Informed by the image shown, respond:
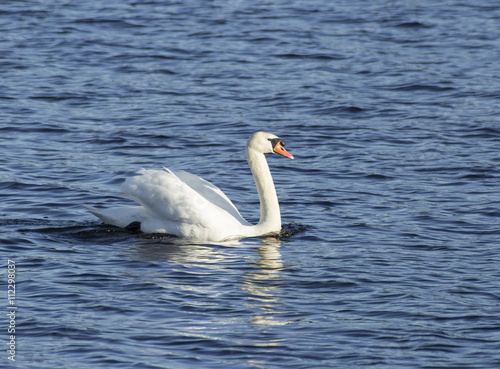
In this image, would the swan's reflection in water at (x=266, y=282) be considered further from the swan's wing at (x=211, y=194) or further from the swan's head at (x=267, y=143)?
the swan's head at (x=267, y=143)

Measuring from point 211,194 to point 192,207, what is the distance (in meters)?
0.69

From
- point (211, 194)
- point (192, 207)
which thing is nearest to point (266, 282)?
point (192, 207)

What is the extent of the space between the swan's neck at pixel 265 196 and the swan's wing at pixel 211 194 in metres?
Answer: 0.29

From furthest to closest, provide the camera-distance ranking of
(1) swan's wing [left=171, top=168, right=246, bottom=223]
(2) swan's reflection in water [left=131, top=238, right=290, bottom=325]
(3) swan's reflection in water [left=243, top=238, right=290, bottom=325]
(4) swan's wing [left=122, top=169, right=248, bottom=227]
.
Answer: (1) swan's wing [left=171, top=168, right=246, bottom=223] < (4) swan's wing [left=122, top=169, right=248, bottom=227] < (2) swan's reflection in water [left=131, top=238, right=290, bottom=325] < (3) swan's reflection in water [left=243, top=238, right=290, bottom=325]

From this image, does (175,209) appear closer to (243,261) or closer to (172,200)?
(172,200)

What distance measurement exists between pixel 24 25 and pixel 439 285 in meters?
18.4

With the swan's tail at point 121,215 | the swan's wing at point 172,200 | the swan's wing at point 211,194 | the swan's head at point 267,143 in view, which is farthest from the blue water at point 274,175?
the swan's head at point 267,143

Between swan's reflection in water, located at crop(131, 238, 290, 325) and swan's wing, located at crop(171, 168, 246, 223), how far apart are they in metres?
0.46

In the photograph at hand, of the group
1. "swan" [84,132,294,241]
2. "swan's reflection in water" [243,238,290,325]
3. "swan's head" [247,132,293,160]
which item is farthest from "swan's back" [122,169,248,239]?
"swan's head" [247,132,293,160]

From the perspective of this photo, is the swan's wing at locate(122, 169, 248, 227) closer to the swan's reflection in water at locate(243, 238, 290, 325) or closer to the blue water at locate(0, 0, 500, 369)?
the blue water at locate(0, 0, 500, 369)

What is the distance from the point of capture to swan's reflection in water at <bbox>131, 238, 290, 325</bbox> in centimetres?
888

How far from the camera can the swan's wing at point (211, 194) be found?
1148 cm

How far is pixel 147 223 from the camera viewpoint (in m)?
11.2

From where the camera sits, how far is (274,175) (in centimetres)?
1422
